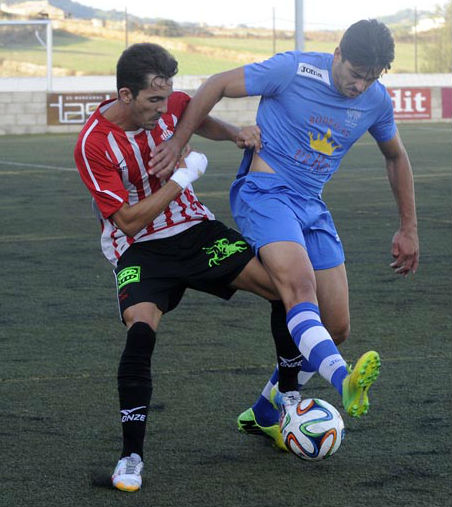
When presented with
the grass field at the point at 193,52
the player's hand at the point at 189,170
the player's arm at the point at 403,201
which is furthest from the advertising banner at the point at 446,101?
the player's hand at the point at 189,170

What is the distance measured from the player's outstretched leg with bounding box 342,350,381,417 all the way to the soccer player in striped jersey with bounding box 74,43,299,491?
0.84m

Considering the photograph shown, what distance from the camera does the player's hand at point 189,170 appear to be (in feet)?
14.8

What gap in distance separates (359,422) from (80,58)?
57.6 meters

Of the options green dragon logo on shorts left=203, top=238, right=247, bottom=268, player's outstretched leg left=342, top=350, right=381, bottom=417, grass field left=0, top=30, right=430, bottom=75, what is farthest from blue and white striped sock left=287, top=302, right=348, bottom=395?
grass field left=0, top=30, right=430, bottom=75

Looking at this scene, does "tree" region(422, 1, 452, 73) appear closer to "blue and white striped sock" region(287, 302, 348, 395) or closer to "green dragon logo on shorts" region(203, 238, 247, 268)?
"green dragon logo on shorts" region(203, 238, 247, 268)

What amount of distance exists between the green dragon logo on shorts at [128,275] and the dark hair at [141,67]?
70 centimetres

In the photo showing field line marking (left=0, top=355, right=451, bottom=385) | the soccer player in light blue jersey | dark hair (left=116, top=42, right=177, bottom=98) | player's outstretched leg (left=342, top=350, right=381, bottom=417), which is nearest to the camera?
player's outstretched leg (left=342, top=350, right=381, bottom=417)

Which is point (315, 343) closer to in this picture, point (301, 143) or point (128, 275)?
point (128, 275)

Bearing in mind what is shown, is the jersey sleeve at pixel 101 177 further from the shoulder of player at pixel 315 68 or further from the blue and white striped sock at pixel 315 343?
the shoulder of player at pixel 315 68

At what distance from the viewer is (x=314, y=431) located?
431 centimetres

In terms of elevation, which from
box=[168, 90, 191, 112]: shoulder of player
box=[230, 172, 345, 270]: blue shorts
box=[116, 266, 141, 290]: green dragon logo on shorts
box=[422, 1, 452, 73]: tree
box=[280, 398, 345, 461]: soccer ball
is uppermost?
box=[422, 1, 452, 73]: tree

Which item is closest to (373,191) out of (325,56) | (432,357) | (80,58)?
(432,357)

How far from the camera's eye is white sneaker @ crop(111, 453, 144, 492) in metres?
4.12

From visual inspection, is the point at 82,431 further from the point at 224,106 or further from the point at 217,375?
the point at 224,106
